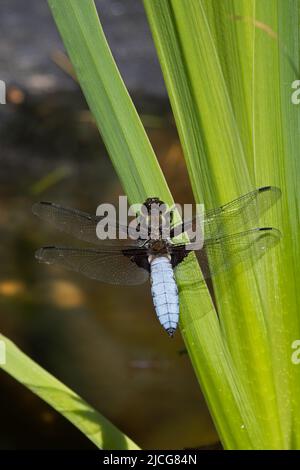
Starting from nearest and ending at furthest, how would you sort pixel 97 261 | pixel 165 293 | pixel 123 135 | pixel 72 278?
1. pixel 123 135
2. pixel 165 293
3. pixel 97 261
4. pixel 72 278

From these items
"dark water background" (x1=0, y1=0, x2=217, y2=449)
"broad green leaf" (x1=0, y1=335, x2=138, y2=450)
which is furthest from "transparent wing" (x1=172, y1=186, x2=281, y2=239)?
"dark water background" (x1=0, y1=0, x2=217, y2=449)

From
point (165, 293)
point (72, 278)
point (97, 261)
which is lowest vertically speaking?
point (165, 293)

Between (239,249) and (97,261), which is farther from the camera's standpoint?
(97,261)

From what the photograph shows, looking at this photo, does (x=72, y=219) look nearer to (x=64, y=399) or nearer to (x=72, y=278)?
(x=64, y=399)

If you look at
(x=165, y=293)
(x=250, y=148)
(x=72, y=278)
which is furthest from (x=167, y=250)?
(x=72, y=278)

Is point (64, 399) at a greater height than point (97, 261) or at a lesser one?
lesser

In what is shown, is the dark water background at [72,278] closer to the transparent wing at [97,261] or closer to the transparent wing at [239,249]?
the transparent wing at [97,261]

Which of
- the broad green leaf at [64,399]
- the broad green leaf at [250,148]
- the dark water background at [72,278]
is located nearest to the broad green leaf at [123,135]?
the broad green leaf at [250,148]

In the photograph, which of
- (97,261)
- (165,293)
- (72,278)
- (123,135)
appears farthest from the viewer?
(72,278)
